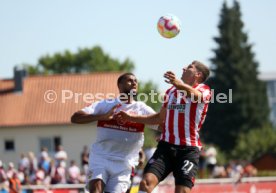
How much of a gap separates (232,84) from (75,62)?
89.7 ft

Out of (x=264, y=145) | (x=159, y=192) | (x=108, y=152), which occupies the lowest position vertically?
(x=264, y=145)

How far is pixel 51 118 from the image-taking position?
57969mm

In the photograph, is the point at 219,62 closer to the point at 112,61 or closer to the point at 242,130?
the point at 242,130

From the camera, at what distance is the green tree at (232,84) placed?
79625mm

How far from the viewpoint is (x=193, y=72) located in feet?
37.4

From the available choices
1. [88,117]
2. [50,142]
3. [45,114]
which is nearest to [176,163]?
[88,117]

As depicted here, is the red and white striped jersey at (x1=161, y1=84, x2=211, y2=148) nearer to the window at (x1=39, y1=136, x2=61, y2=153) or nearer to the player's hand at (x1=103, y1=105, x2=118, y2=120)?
the player's hand at (x1=103, y1=105, x2=118, y2=120)

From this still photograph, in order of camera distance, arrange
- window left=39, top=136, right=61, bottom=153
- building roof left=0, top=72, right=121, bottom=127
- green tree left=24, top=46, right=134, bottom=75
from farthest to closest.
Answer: green tree left=24, top=46, right=134, bottom=75, window left=39, top=136, right=61, bottom=153, building roof left=0, top=72, right=121, bottom=127

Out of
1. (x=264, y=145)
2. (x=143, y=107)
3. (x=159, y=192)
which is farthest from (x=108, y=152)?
(x=264, y=145)

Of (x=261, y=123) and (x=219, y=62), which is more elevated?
(x=219, y=62)

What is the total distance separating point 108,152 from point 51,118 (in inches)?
1833

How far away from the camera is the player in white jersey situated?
11641 mm

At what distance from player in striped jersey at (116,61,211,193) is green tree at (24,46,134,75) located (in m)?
87.9

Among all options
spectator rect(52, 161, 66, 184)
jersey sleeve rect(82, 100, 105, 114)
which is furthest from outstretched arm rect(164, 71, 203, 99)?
spectator rect(52, 161, 66, 184)
